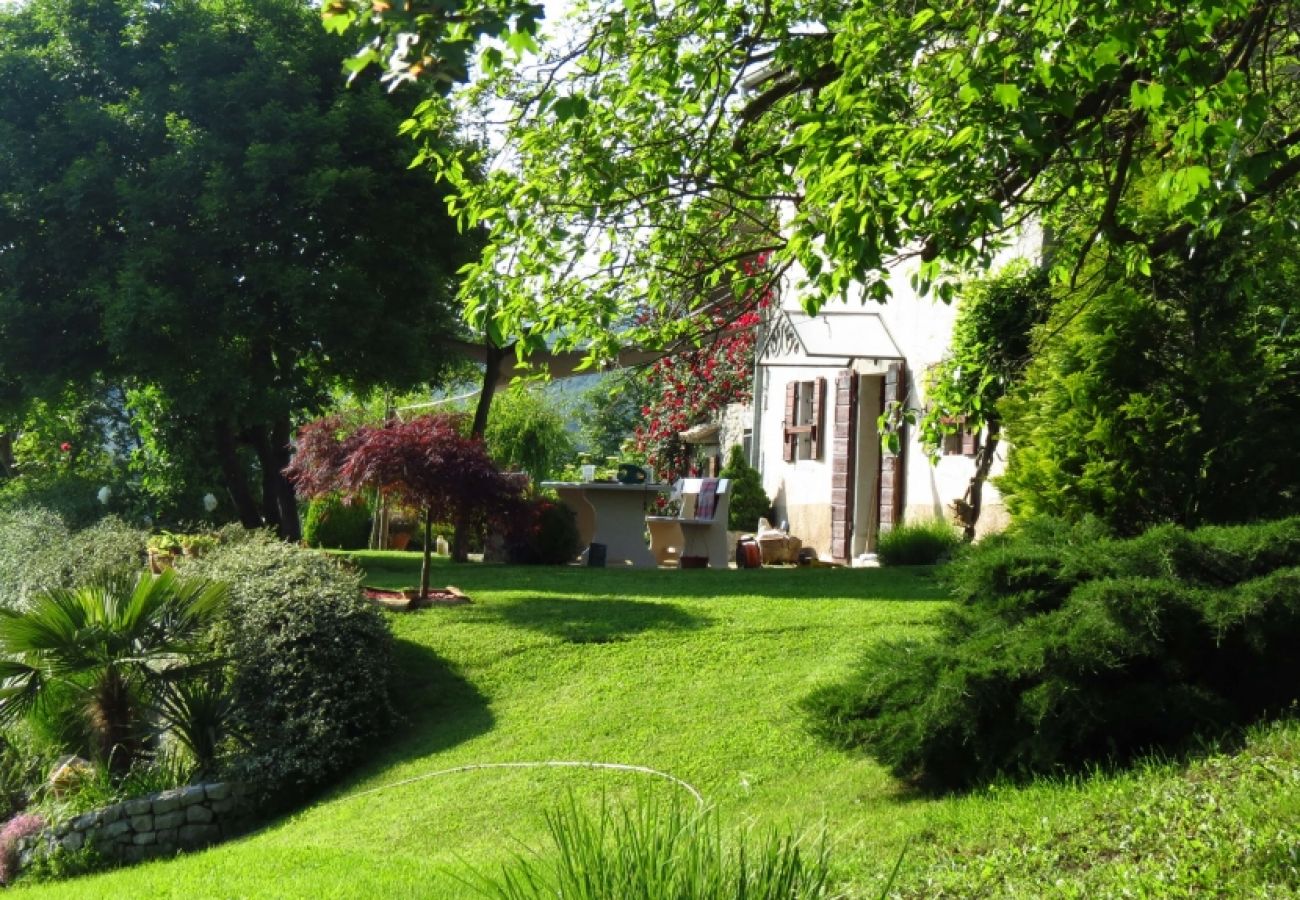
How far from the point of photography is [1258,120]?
5812 mm

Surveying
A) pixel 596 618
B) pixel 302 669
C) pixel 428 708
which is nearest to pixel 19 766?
pixel 302 669

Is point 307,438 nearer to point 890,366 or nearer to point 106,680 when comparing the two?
point 106,680

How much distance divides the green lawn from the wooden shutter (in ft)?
7.25

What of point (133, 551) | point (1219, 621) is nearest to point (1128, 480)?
point (1219, 621)

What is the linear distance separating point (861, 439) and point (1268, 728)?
483 inches

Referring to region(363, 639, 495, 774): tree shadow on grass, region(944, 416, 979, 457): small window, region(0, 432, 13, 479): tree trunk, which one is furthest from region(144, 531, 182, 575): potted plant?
region(0, 432, 13, 479): tree trunk

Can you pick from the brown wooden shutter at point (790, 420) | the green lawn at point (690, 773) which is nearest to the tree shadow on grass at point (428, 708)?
the green lawn at point (690, 773)

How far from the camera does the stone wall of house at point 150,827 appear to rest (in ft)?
32.6

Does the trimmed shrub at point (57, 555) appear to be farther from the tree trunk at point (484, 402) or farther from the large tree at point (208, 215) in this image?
the tree trunk at point (484, 402)

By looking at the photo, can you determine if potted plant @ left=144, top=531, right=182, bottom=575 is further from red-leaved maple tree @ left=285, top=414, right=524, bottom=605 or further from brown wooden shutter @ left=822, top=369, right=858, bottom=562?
brown wooden shutter @ left=822, top=369, right=858, bottom=562

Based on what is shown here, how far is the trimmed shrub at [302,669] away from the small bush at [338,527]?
12.9 meters

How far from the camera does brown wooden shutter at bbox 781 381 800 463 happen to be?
20750mm

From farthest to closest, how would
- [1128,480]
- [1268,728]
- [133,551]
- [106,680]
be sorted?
[133,551]
[106,680]
[1128,480]
[1268,728]

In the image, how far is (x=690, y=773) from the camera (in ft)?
26.7
